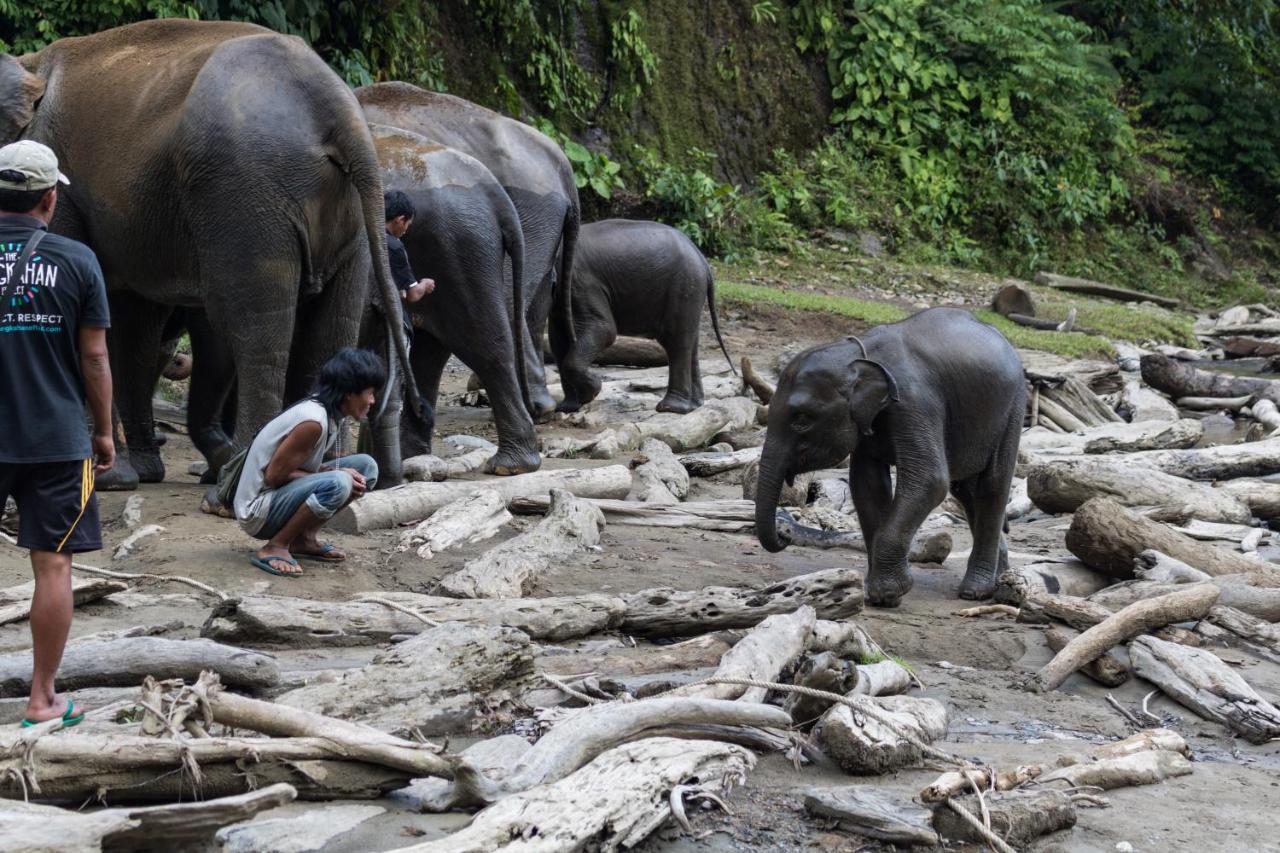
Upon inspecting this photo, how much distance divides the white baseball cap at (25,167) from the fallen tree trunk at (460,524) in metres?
2.99

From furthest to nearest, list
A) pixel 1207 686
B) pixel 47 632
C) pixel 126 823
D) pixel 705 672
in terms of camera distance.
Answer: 1. pixel 1207 686
2. pixel 705 672
3. pixel 47 632
4. pixel 126 823

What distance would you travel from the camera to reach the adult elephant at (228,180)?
671cm

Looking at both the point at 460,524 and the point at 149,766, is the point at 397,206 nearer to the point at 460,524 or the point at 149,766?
the point at 460,524

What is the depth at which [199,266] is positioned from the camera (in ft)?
22.7

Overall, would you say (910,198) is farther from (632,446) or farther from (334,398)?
(334,398)

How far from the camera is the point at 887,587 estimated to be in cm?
667

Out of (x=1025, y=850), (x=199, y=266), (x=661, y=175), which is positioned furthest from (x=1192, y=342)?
(x=1025, y=850)

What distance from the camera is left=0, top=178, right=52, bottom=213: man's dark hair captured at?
13.2 feet

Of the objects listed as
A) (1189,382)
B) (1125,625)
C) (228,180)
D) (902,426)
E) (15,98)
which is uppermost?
(15,98)

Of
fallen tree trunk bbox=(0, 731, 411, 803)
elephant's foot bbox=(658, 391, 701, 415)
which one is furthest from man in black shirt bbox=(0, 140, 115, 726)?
elephant's foot bbox=(658, 391, 701, 415)

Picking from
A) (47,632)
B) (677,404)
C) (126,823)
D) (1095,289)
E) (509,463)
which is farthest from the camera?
(1095,289)

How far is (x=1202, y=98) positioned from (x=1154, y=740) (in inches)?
1055

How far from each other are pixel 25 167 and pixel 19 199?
0.10 metres

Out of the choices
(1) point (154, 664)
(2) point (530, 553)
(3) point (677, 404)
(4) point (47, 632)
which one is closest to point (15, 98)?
(2) point (530, 553)
